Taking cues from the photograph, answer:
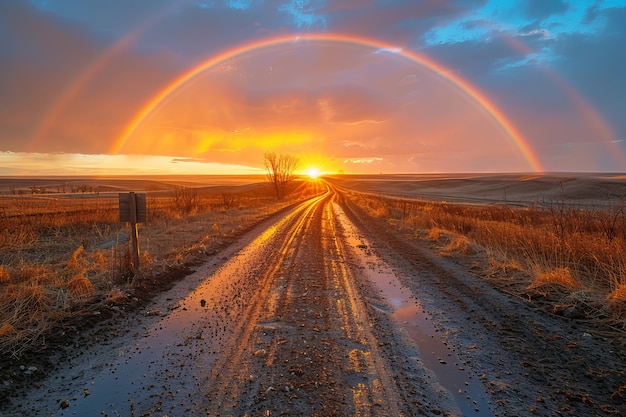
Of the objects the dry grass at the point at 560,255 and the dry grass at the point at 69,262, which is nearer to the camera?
the dry grass at the point at 69,262

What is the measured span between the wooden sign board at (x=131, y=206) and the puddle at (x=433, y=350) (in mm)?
5962

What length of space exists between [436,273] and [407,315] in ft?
11.0

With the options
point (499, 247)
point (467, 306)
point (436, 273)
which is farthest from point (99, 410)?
point (499, 247)

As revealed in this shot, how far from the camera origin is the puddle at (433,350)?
3682mm

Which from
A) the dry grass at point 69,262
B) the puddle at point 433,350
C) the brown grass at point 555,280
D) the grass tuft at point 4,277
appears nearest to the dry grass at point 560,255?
the brown grass at point 555,280

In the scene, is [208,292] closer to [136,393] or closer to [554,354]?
[136,393]

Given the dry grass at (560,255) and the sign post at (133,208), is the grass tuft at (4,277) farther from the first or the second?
the dry grass at (560,255)

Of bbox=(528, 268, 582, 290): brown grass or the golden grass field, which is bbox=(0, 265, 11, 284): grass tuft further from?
bbox=(528, 268, 582, 290): brown grass

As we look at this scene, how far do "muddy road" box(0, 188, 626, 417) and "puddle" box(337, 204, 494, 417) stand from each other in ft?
0.07

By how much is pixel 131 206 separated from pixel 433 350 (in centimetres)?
738

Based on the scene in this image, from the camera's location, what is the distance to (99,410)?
354cm

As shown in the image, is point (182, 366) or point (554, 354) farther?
point (554, 354)

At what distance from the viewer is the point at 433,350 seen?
16.0 feet

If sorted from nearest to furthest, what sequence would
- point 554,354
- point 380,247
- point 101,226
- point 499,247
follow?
point 554,354 < point 499,247 < point 380,247 < point 101,226
